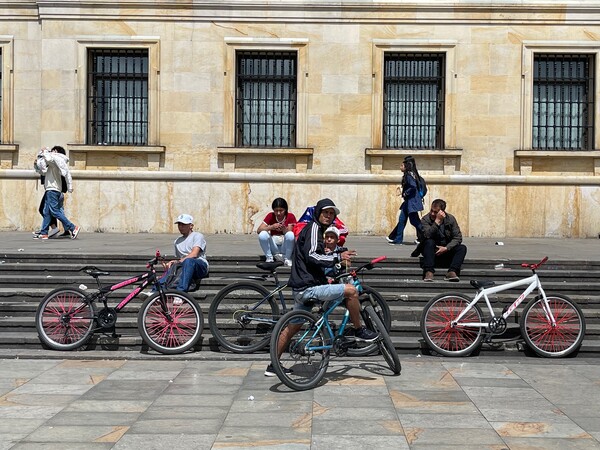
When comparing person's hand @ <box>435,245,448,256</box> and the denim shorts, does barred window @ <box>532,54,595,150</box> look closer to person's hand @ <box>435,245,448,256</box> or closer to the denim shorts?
person's hand @ <box>435,245,448,256</box>

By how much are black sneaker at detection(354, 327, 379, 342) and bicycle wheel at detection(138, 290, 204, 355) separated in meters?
1.92

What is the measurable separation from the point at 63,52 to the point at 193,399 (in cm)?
1325

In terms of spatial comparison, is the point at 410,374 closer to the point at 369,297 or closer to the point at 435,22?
the point at 369,297

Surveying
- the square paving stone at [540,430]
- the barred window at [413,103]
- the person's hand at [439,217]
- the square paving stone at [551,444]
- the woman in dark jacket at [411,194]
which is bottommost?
the square paving stone at [551,444]

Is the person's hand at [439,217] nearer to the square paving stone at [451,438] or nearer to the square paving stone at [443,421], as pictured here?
the square paving stone at [443,421]

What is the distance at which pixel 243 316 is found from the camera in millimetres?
11000

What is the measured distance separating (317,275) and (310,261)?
159 mm

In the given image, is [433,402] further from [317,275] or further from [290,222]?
[290,222]

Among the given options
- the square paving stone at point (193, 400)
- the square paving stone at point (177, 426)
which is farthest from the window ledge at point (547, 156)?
the square paving stone at point (177, 426)

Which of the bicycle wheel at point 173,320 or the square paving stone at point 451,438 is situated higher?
the bicycle wheel at point 173,320

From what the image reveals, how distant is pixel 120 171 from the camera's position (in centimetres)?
2016

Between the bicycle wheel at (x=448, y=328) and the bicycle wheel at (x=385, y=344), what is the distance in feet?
3.78

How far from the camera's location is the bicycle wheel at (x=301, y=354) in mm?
9102

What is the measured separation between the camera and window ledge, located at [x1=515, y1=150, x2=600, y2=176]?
65.8 feet
